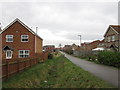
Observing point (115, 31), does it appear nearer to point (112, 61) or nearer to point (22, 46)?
point (112, 61)

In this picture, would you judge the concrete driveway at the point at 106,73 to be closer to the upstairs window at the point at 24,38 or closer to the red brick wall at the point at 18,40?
the red brick wall at the point at 18,40

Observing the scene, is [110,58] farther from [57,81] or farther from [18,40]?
[18,40]

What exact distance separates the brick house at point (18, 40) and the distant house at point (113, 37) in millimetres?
19022

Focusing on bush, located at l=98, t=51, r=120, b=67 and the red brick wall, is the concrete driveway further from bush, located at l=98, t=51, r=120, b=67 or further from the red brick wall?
the red brick wall

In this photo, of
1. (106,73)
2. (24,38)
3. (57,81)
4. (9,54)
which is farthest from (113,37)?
(57,81)

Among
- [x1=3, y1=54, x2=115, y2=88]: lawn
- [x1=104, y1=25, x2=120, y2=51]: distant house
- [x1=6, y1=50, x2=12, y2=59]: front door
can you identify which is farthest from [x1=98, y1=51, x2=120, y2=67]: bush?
[x1=6, y1=50, x2=12, y2=59]: front door

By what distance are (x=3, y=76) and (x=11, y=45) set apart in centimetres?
1930

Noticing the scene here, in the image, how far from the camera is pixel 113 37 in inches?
1503

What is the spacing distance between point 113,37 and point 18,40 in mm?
22462

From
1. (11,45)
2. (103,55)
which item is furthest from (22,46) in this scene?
(103,55)

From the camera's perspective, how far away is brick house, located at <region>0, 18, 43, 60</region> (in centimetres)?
2834

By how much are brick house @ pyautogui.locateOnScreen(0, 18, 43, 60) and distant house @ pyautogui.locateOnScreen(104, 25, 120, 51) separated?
19.0 m

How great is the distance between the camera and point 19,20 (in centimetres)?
2856

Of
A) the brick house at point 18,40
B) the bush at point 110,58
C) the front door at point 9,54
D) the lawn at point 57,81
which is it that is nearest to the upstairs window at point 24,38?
the brick house at point 18,40
